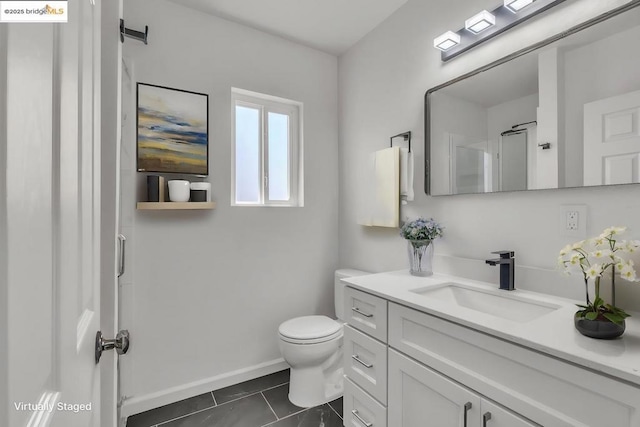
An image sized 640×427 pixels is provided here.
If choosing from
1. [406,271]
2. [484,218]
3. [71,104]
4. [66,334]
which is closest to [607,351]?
[484,218]

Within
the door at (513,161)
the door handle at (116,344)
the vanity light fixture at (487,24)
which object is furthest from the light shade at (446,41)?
the door handle at (116,344)

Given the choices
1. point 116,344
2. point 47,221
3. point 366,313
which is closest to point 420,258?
point 366,313

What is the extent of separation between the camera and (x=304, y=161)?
2391 mm

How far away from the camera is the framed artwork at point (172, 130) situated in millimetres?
1784

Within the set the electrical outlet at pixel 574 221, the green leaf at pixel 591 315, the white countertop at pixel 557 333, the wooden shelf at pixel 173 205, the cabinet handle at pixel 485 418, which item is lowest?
the cabinet handle at pixel 485 418

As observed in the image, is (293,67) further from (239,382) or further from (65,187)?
(239,382)

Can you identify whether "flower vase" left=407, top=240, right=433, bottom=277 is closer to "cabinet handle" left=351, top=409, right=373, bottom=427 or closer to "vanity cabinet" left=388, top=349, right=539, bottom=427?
"vanity cabinet" left=388, top=349, right=539, bottom=427

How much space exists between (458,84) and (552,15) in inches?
17.3

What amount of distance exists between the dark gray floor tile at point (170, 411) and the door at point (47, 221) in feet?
4.68

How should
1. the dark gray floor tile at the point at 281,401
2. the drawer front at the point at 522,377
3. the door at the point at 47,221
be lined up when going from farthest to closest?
the dark gray floor tile at the point at 281,401, the drawer front at the point at 522,377, the door at the point at 47,221

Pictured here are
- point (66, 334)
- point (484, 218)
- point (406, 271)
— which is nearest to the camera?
point (66, 334)

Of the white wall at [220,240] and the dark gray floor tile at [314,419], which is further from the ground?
the white wall at [220,240]

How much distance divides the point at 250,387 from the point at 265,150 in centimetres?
174

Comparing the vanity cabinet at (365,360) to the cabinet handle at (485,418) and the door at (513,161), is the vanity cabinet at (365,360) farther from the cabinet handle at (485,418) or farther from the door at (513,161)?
the door at (513,161)
